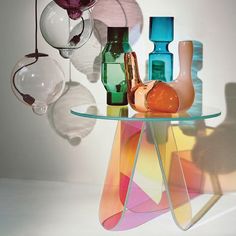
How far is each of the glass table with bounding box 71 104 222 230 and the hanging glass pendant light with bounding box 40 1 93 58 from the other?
20 centimetres

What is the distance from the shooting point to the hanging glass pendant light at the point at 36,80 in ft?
5.56

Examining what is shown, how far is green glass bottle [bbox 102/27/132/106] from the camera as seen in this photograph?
1711 mm

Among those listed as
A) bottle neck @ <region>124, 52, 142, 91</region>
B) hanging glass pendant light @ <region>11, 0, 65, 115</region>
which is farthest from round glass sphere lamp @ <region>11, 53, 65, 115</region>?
bottle neck @ <region>124, 52, 142, 91</region>

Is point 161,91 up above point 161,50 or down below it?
below

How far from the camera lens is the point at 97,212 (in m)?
1.78

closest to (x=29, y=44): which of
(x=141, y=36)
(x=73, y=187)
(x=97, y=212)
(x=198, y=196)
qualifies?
(x=141, y=36)

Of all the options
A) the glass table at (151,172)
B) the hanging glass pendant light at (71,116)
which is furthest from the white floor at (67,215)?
the hanging glass pendant light at (71,116)

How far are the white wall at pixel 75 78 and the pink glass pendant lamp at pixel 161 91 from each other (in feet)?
0.85

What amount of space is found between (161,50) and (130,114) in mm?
298

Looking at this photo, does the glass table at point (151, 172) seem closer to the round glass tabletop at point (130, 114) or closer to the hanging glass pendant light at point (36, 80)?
the round glass tabletop at point (130, 114)

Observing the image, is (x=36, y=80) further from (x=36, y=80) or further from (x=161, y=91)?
(x=161, y=91)

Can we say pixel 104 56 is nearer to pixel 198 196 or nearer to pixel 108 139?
pixel 108 139

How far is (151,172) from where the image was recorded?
185 cm

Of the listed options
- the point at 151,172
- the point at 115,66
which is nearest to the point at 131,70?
the point at 115,66
